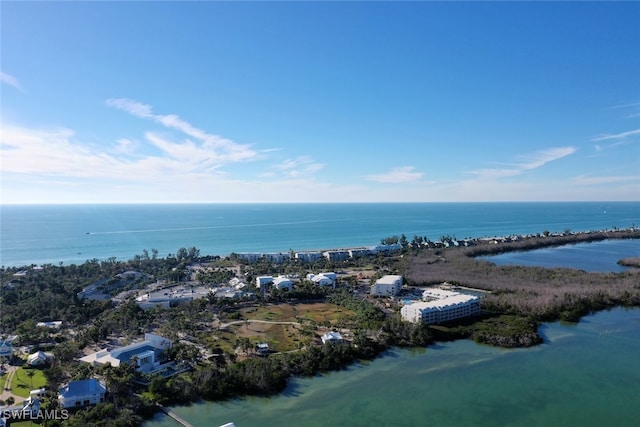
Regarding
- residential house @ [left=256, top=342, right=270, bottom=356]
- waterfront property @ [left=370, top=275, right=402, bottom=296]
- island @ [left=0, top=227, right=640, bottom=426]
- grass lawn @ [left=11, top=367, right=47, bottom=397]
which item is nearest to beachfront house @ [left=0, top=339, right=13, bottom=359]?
island @ [left=0, top=227, right=640, bottom=426]

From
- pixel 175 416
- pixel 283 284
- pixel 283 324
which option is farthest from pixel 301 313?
pixel 175 416

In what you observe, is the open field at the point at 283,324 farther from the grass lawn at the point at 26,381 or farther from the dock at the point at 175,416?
the grass lawn at the point at 26,381

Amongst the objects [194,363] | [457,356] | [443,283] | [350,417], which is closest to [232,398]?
[194,363]

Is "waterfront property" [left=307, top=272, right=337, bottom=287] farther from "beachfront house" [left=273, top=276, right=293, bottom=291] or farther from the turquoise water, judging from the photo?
the turquoise water

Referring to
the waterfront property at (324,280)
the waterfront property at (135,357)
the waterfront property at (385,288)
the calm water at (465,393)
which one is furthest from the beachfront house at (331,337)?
the waterfront property at (324,280)

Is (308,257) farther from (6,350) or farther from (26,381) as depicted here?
(26,381)
